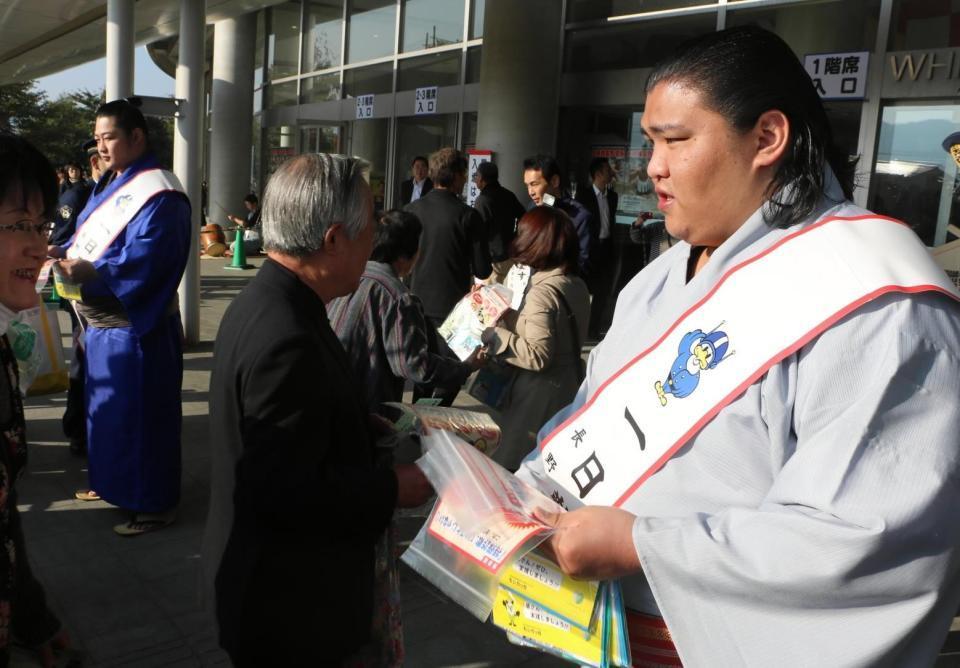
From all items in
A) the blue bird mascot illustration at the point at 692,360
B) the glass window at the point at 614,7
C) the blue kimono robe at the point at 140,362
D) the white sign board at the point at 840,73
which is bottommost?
the blue kimono robe at the point at 140,362

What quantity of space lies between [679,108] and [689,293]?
32cm

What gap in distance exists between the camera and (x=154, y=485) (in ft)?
13.0

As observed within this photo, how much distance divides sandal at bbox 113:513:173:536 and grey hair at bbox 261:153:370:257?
260 cm

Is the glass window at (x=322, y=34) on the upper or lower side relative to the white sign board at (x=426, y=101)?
upper

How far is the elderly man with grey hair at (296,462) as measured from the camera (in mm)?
1626

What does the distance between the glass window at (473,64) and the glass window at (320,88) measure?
452 cm

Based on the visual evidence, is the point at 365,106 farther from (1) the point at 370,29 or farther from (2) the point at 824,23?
(2) the point at 824,23

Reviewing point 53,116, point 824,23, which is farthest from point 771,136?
point 53,116

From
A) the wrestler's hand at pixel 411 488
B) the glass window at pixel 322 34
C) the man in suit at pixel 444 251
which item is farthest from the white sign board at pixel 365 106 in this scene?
the wrestler's hand at pixel 411 488

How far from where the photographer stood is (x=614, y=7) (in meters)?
9.51

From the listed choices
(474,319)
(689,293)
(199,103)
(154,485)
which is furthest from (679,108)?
(199,103)

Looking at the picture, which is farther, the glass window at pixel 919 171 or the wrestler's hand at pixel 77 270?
the glass window at pixel 919 171

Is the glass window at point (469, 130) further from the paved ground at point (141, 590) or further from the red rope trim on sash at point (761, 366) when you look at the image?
the red rope trim on sash at point (761, 366)

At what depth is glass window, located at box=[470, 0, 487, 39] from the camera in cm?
1197
